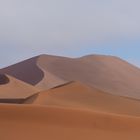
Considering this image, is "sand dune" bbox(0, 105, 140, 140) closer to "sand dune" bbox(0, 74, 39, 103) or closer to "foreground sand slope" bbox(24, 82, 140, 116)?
"foreground sand slope" bbox(24, 82, 140, 116)

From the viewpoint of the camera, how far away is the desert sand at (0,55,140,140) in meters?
9.77

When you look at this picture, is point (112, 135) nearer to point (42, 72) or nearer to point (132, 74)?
point (42, 72)

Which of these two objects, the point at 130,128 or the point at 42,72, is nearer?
the point at 130,128

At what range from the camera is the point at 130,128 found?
412 inches

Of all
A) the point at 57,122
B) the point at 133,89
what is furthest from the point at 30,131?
the point at 133,89

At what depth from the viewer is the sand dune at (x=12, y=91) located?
53.0ft

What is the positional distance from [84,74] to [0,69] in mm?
5791

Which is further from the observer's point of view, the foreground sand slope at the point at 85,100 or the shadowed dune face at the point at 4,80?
the shadowed dune face at the point at 4,80

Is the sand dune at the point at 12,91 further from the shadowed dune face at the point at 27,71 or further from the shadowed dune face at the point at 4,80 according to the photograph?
the shadowed dune face at the point at 27,71

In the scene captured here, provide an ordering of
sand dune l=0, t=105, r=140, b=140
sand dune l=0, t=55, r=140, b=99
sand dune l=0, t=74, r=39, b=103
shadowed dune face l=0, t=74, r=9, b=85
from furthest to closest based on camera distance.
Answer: sand dune l=0, t=55, r=140, b=99
shadowed dune face l=0, t=74, r=9, b=85
sand dune l=0, t=74, r=39, b=103
sand dune l=0, t=105, r=140, b=140

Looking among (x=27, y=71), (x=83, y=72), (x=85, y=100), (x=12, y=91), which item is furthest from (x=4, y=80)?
(x=83, y=72)

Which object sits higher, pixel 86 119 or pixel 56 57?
pixel 86 119

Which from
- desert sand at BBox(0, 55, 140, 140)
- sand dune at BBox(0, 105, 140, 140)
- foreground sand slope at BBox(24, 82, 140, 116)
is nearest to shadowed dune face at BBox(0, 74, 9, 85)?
desert sand at BBox(0, 55, 140, 140)

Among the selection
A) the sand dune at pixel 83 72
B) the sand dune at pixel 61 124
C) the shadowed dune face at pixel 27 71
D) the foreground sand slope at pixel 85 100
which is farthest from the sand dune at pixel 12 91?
the shadowed dune face at pixel 27 71
